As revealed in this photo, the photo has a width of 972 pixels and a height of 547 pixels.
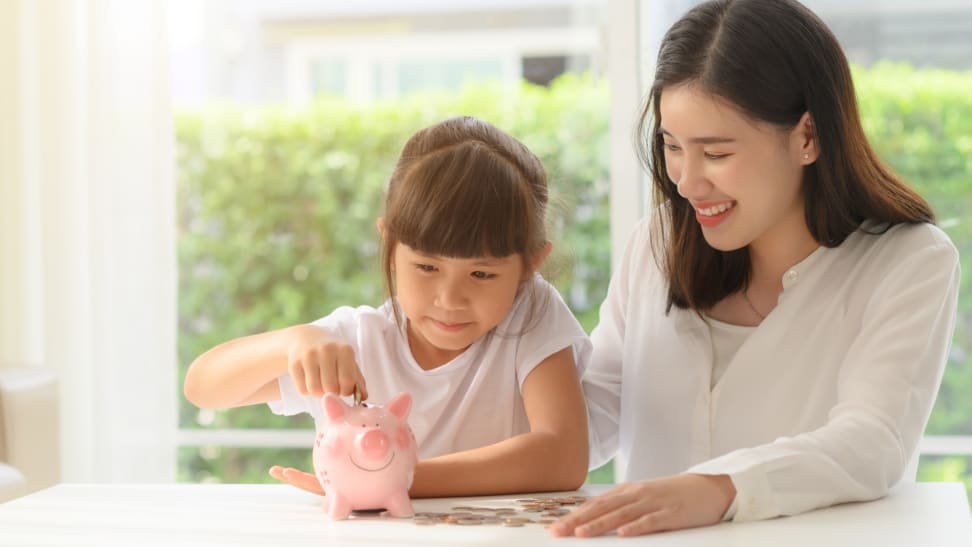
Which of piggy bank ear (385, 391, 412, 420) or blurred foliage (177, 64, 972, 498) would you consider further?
blurred foliage (177, 64, 972, 498)

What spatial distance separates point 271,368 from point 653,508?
56 cm

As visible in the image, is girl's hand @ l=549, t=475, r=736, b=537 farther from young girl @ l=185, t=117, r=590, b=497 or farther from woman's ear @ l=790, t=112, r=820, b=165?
woman's ear @ l=790, t=112, r=820, b=165

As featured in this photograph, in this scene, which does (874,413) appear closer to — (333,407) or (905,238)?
(905,238)

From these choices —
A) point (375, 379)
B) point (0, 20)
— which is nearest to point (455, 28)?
point (0, 20)

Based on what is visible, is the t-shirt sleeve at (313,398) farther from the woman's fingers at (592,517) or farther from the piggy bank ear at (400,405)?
the woman's fingers at (592,517)

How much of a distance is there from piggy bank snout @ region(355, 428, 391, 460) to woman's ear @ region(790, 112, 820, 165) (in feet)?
2.34

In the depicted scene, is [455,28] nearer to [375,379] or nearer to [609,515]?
[375,379]

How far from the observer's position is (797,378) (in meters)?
1.70

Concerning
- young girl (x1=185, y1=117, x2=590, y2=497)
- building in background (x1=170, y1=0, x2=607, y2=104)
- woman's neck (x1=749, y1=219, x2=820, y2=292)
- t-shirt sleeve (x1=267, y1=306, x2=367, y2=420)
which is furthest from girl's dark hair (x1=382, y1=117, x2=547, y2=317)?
building in background (x1=170, y1=0, x2=607, y2=104)

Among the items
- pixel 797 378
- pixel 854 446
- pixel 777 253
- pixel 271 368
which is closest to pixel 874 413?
pixel 854 446

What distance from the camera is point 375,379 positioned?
1.72 m

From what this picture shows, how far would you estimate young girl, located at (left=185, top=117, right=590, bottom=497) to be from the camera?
1475 mm

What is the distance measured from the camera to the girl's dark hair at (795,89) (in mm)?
1597

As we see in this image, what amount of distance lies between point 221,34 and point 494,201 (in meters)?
2.59
